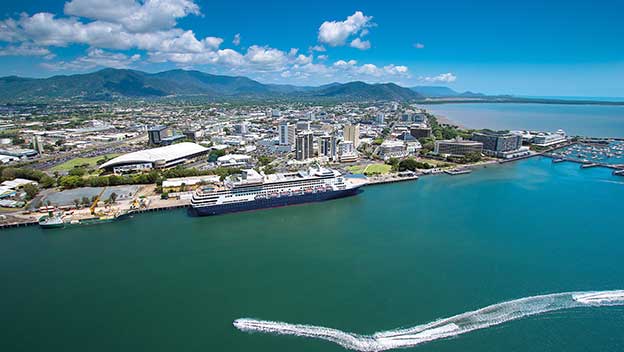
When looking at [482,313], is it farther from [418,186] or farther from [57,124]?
[57,124]

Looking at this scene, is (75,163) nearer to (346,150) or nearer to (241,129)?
(241,129)

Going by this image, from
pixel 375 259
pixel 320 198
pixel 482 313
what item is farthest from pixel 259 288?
pixel 320 198

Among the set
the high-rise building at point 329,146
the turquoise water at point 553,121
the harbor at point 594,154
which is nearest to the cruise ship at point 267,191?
the high-rise building at point 329,146

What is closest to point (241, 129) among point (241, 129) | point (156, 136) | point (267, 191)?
point (241, 129)

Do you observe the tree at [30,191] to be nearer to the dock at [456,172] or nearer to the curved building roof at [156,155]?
the curved building roof at [156,155]

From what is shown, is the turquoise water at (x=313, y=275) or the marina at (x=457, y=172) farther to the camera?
the marina at (x=457, y=172)

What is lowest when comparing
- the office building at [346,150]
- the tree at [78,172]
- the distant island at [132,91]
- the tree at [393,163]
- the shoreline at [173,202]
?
the shoreline at [173,202]
